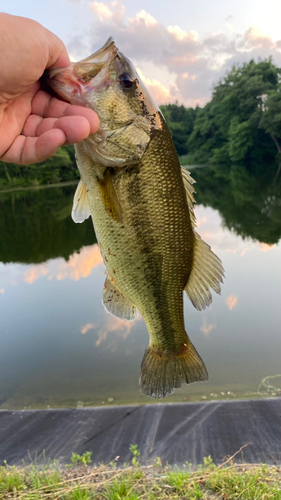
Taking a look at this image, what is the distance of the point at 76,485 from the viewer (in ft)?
10.1

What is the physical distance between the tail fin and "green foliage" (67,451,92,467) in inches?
75.2

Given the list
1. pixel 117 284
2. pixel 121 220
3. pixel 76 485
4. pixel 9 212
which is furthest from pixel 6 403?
pixel 9 212

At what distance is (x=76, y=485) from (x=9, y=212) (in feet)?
87.9

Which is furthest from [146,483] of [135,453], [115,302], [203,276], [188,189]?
[188,189]

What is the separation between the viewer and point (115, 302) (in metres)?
2.03

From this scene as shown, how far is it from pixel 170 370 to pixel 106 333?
5735mm

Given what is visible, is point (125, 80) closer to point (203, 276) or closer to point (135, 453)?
point (203, 276)

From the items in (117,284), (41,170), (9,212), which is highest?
(41,170)

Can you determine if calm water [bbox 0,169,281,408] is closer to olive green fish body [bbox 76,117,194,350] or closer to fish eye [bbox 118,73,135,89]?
olive green fish body [bbox 76,117,194,350]

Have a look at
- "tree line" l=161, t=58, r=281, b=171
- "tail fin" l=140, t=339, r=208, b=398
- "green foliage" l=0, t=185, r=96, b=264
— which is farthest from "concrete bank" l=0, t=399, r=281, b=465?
"tree line" l=161, t=58, r=281, b=171

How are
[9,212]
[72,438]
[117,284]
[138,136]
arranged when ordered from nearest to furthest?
1. [138,136]
2. [117,284]
3. [72,438]
4. [9,212]

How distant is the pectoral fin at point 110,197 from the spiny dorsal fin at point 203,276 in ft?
1.69

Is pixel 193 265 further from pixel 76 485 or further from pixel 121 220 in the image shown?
pixel 76 485

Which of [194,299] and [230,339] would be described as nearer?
[194,299]
